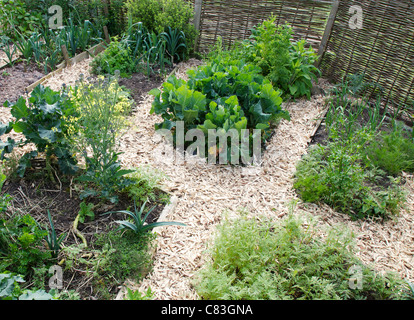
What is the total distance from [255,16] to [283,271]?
15.2ft

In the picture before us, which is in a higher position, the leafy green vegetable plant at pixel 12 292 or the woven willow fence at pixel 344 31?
the woven willow fence at pixel 344 31

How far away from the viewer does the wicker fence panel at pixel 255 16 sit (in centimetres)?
549

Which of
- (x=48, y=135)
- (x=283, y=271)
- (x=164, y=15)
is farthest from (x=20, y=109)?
(x=164, y=15)

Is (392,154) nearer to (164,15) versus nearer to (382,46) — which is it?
(382,46)

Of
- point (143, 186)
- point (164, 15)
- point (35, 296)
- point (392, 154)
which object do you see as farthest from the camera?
point (164, 15)

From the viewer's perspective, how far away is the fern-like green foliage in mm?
2393

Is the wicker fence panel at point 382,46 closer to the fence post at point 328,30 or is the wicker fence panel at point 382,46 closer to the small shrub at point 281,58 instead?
the fence post at point 328,30

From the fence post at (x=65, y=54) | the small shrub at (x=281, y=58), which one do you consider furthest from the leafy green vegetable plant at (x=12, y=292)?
the fence post at (x=65, y=54)

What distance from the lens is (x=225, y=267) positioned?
265cm

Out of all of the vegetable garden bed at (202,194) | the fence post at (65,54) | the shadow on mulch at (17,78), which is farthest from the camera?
the fence post at (65,54)

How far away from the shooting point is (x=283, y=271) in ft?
8.62

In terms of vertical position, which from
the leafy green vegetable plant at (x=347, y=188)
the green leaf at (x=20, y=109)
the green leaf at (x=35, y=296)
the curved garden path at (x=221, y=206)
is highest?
the green leaf at (x=20, y=109)

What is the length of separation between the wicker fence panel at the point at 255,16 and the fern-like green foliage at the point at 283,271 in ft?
13.3
